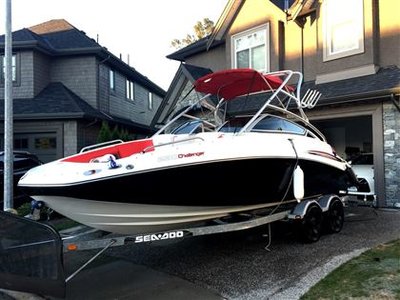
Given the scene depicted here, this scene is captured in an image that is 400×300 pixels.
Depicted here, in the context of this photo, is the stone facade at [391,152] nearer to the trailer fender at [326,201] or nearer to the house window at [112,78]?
the trailer fender at [326,201]

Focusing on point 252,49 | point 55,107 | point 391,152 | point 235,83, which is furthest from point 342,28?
point 55,107

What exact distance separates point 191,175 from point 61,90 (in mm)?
14380

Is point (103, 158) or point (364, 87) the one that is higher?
point (364, 87)

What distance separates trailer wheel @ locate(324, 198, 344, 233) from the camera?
7676mm

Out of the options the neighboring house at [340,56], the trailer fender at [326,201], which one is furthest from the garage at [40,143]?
the trailer fender at [326,201]

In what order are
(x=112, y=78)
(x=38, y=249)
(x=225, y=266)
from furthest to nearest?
(x=112, y=78)
(x=225, y=266)
(x=38, y=249)

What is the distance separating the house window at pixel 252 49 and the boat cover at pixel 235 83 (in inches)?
264

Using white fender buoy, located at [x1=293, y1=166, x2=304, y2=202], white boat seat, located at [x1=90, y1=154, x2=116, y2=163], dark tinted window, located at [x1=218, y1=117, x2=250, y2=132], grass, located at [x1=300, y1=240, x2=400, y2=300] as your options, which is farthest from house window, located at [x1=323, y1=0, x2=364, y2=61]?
white boat seat, located at [x1=90, y1=154, x2=116, y2=163]

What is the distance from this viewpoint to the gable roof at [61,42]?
17.7m

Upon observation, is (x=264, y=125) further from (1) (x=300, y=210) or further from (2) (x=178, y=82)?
(2) (x=178, y=82)

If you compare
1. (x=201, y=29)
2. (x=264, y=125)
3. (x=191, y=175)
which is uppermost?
(x=201, y=29)

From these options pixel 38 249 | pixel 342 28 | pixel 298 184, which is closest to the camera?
pixel 38 249

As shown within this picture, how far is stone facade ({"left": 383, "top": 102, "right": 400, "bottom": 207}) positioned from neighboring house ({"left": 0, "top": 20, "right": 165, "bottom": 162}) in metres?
10.7

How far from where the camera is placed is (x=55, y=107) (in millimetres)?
17016
